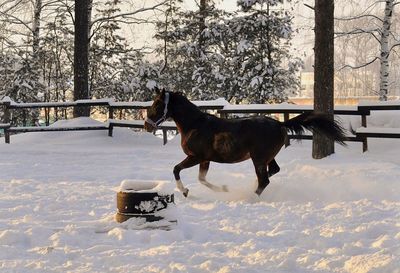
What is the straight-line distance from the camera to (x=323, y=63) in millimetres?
10047

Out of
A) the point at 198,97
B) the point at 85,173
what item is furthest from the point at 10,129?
the point at 198,97

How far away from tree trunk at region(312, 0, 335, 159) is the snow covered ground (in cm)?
46

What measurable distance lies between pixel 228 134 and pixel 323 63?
156 inches

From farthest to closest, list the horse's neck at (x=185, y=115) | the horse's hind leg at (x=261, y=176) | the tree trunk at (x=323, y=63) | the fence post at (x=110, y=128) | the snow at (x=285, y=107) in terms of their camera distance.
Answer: the fence post at (x=110, y=128), the snow at (x=285, y=107), the tree trunk at (x=323, y=63), the horse's neck at (x=185, y=115), the horse's hind leg at (x=261, y=176)

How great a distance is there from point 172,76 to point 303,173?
15.2m

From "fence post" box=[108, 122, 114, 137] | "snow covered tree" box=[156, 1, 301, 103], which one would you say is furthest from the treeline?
"fence post" box=[108, 122, 114, 137]

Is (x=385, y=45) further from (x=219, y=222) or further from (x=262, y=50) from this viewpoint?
(x=219, y=222)

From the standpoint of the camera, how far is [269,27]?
18.7 metres

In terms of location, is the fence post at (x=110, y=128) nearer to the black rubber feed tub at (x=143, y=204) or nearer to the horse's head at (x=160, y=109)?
the horse's head at (x=160, y=109)

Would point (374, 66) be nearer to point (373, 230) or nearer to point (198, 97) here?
point (198, 97)

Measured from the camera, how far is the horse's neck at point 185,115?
720 centimetres

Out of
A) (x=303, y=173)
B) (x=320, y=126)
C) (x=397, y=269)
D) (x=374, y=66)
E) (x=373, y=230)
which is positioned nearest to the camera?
(x=397, y=269)

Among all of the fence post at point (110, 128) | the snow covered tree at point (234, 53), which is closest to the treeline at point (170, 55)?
the snow covered tree at point (234, 53)

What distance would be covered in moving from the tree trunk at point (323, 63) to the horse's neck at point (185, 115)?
12.4 feet
